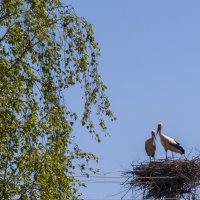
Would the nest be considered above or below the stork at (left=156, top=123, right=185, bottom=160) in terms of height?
below

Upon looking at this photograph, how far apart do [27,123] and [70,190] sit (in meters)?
0.79

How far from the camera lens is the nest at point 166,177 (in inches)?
653

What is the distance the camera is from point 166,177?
16.7m

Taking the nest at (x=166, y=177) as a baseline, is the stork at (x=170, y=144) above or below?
above

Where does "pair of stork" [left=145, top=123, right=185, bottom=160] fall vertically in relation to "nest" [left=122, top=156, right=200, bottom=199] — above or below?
above

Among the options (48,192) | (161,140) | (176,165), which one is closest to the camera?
(48,192)

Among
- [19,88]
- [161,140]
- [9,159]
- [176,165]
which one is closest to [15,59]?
[19,88]

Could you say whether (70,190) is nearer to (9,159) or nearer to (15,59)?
(9,159)

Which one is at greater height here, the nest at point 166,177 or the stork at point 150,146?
the stork at point 150,146

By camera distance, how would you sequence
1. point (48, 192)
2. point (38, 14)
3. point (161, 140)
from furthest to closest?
point (161, 140), point (38, 14), point (48, 192)

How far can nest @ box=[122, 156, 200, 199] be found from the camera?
54.4 ft

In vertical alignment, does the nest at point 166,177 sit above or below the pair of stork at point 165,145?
below

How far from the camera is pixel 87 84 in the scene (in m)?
9.80

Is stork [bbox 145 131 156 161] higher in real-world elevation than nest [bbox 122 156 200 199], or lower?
higher
